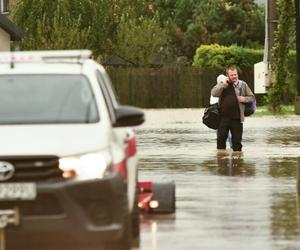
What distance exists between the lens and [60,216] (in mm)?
9898

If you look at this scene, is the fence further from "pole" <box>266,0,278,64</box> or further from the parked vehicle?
the parked vehicle

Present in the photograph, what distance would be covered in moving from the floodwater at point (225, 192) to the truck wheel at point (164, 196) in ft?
0.43

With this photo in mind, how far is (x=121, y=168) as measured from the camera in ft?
34.1

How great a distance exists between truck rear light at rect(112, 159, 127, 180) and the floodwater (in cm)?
150

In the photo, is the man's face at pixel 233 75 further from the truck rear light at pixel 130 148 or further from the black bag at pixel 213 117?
the truck rear light at pixel 130 148

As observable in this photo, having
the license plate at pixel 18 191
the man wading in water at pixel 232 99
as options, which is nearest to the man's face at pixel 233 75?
the man wading in water at pixel 232 99

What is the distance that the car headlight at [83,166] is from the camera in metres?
10.0

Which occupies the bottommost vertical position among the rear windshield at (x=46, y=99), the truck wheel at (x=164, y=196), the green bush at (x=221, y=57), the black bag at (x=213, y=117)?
the green bush at (x=221, y=57)

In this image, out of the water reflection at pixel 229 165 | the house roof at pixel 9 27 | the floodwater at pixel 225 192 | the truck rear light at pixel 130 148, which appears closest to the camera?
the truck rear light at pixel 130 148

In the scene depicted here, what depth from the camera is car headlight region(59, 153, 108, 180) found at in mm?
10031

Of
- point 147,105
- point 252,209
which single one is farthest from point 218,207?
point 147,105

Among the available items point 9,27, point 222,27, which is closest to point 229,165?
point 9,27

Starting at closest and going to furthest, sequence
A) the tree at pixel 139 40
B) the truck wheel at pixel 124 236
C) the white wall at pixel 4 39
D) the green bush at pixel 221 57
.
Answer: the truck wheel at pixel 124 236 < the white wall at pixel 4 39 < the green bush at pixel 221 57 < the tree at pixel 139 40

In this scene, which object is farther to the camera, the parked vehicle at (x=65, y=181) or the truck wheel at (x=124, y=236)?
the truck wheel at (x=124, y=236)
